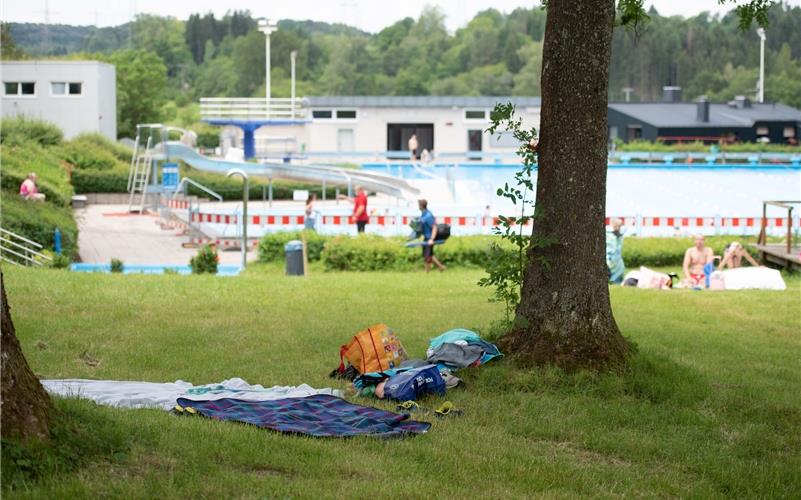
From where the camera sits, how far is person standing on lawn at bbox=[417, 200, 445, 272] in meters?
19.7

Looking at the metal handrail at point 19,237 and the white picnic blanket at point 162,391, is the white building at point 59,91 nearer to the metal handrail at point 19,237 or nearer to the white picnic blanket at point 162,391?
the metal handrail at point 19,237

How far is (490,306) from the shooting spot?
13.5m

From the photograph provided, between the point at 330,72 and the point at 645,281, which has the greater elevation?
the point at 330,72

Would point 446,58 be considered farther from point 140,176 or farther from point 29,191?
point 29,191

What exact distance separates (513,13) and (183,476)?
471 ft

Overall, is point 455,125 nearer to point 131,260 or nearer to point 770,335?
point 131,260

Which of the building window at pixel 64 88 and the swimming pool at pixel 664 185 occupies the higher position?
the building window at pixel 64 88

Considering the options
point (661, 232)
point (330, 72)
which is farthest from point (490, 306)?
point (330, 72)

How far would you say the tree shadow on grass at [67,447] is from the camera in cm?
492

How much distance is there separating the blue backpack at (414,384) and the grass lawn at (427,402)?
0.11 m

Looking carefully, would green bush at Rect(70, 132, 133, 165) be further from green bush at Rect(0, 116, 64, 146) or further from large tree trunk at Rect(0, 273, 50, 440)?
large tree trunk at Rect(0, 273, 50, 440)

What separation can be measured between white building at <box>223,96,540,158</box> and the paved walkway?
28.9 meters

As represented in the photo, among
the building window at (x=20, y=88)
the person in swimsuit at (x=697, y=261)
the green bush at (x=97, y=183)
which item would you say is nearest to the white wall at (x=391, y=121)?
the building window at (x=20, y=88)

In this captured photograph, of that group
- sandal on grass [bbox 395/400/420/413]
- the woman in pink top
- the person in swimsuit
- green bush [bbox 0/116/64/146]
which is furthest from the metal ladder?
sandal on grass [bbox 395/400/420/413]
